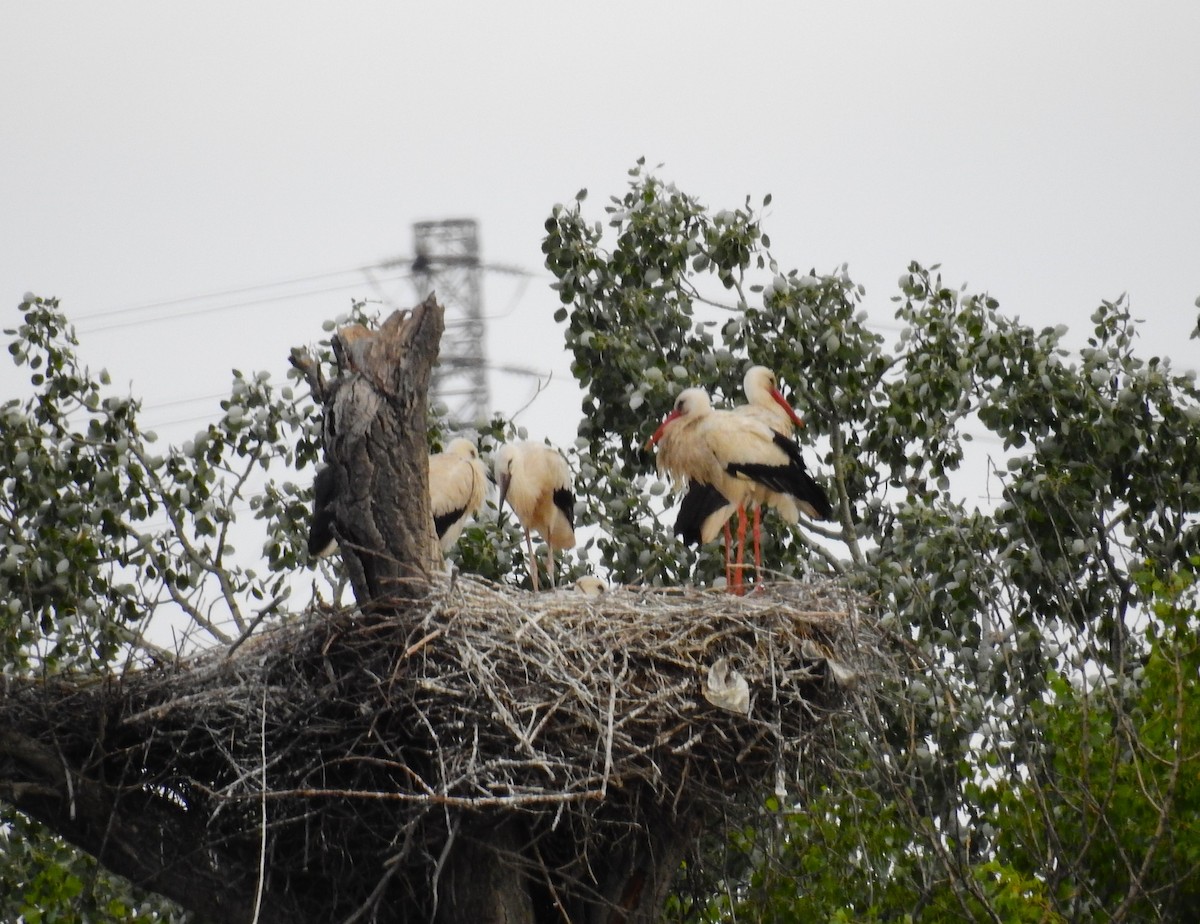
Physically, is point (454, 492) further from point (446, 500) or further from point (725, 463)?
point (725, 463)

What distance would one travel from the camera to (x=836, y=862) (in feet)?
26.7

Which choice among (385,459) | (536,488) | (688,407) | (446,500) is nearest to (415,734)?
(385,459)

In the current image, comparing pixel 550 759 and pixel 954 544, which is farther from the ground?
pixel 954 544

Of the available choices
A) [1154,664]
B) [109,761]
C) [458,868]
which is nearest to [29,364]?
[109,761]

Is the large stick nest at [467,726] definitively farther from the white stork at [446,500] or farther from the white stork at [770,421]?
the white stork at [446,500]

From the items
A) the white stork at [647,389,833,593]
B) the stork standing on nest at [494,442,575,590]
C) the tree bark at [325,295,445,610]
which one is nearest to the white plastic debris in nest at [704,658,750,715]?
the tree bark at [325,295,445,610]

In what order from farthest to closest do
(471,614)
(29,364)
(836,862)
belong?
(29,364), (836,862), (471,614)

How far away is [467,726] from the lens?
5.24 m

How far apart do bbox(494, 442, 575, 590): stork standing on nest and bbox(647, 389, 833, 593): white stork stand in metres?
0.49

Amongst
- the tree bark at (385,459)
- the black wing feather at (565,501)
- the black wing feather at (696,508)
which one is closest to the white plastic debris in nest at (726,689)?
the tree bark at (385,459)

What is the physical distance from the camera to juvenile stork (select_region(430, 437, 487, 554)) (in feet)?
26.3

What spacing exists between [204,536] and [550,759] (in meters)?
5.08

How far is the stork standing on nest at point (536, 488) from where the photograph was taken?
811cm

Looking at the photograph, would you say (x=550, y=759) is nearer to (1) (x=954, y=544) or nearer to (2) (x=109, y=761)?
(2) (x=109, y=761)
